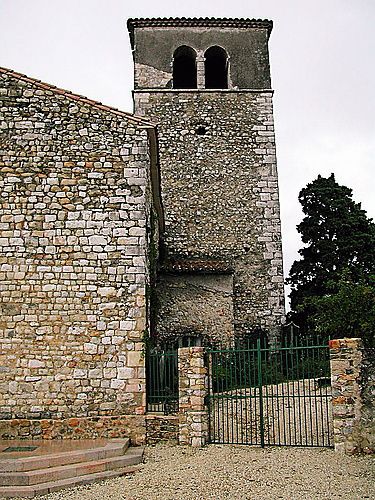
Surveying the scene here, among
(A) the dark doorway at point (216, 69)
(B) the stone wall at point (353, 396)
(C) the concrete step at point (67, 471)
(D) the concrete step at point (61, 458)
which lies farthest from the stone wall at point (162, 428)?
(A) the dark doorway at point (216, 69)

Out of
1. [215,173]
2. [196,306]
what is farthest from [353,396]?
[215,173]

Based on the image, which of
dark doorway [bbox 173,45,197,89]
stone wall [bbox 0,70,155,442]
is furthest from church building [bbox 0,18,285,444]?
dark doorway [bbox 173,45,197,89]

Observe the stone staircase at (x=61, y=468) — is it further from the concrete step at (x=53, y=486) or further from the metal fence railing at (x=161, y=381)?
the metal fence railing at (x=161, y=381)

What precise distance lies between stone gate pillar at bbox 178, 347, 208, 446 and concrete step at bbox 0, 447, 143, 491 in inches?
48.7

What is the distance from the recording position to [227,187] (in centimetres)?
2019

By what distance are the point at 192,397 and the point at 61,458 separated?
9.10ft

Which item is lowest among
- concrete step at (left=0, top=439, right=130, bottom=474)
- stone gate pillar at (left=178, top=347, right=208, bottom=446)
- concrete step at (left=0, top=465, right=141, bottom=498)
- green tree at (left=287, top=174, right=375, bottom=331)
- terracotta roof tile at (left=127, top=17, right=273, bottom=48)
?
concrete step at (left=0, top=465, right=141, bottom=498)

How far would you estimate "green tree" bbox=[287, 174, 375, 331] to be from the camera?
2366cm

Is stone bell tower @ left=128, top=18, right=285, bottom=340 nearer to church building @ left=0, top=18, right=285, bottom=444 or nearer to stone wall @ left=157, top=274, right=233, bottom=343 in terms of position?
stone wall @ left=157, top=274, right=233, bottom=343

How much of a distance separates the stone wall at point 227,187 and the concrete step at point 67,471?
1004cm

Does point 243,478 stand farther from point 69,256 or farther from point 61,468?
point 69,256

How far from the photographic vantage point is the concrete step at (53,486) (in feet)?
25.9

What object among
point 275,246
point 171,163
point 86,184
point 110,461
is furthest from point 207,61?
point 110,461

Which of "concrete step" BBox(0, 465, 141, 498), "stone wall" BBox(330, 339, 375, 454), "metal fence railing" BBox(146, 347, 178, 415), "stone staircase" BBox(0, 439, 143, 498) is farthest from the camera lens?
"metal fence railing" BBox(146, 347, 178, 415)
